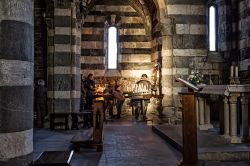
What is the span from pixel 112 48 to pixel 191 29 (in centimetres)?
503

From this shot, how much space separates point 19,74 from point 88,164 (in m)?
2.51

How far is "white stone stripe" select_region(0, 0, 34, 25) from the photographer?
305 centimetres

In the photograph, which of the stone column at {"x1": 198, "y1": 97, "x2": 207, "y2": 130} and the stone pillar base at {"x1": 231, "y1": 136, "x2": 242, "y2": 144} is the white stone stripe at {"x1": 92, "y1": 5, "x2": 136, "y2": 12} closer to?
the stone column at {"x1": 198, "y1": 97, "x2": 207, "y2": 130}

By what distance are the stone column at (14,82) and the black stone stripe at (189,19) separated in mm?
8608

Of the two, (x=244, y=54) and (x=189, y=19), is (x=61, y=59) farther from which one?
(x=244, y=54)

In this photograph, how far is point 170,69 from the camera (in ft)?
36.8

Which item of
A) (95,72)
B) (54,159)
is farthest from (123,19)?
(54,159)

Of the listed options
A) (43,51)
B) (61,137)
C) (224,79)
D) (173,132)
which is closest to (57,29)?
(43,51)

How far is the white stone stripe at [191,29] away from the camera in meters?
11.2

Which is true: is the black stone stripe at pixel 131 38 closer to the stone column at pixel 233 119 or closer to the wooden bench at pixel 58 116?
the wooden bench at pixel 58 116

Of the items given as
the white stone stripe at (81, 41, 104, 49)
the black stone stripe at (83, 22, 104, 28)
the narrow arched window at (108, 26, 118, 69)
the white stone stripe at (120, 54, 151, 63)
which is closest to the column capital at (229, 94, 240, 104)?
the white stone stripe at (120, 54, 151, 63)

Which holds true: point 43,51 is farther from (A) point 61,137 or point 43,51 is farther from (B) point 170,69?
(B) point 170,69

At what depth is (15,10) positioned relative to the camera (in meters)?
3.09

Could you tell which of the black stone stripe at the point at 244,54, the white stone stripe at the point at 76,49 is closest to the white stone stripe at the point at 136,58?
the white stone stripe at the point at 76,49
